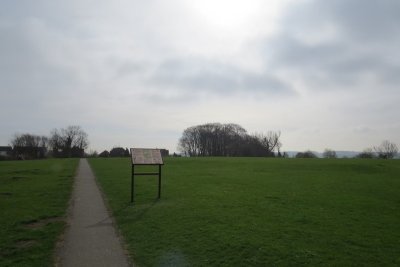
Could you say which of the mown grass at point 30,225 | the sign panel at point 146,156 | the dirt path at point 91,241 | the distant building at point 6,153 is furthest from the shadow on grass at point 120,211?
the distant building at point 6,153

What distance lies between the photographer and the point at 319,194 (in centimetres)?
1930

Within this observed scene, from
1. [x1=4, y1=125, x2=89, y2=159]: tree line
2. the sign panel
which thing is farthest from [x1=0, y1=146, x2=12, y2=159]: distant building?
the sign panel

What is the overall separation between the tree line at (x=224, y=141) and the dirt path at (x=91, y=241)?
112399mm

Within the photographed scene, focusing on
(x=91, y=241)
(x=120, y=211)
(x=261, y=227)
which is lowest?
(x=91, y=241)

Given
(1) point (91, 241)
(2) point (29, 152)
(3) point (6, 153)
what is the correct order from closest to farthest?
(1) point (91, 241) → (2) point (29, 152) → (3) point (6, 153)

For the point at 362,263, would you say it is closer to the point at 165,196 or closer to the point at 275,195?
the point at 275,195

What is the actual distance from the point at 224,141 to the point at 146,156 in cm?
11776

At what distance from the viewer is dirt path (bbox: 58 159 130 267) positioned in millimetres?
8195

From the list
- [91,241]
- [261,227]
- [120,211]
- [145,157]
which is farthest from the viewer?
[145,157]

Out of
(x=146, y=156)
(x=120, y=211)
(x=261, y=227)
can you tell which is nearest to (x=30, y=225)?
(x=120, y=211)

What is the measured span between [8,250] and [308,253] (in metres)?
7.40

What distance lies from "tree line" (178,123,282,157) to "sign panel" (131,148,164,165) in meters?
108

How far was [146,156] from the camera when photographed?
1783cm

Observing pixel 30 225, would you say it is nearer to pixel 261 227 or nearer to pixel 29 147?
pixel 261 227
